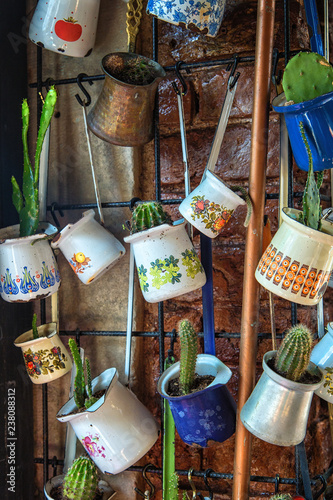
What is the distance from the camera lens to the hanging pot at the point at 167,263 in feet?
2.80

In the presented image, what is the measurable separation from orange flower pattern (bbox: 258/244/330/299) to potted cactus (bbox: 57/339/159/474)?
0.33 m

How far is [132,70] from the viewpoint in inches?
36.3

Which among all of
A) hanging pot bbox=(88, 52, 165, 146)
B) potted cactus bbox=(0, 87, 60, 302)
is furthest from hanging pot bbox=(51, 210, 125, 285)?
hanging pot bbox=(88, 52, 165, 146)

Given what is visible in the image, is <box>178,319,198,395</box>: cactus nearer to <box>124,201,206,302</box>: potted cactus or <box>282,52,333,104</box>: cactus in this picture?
<box>124,201,206,302</box>: potted cactus

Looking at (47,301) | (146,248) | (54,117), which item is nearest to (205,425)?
(146,248)

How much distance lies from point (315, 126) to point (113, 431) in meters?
0.57

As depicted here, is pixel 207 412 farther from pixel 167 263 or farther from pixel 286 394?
pixel 167 263

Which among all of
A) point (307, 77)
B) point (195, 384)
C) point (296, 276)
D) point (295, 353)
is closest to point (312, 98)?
point (307, 77)

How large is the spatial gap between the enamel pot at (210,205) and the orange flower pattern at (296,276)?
0.10 metres

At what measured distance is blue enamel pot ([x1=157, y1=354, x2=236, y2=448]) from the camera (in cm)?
81

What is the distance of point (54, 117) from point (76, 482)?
0.66m

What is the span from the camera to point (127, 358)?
3.15 feet

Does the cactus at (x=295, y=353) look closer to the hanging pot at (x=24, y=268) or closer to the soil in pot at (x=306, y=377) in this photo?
the soil in pot at (x=306, y=377)

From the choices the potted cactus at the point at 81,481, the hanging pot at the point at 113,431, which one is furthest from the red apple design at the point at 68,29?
the potted cactus at the point at 81,481
